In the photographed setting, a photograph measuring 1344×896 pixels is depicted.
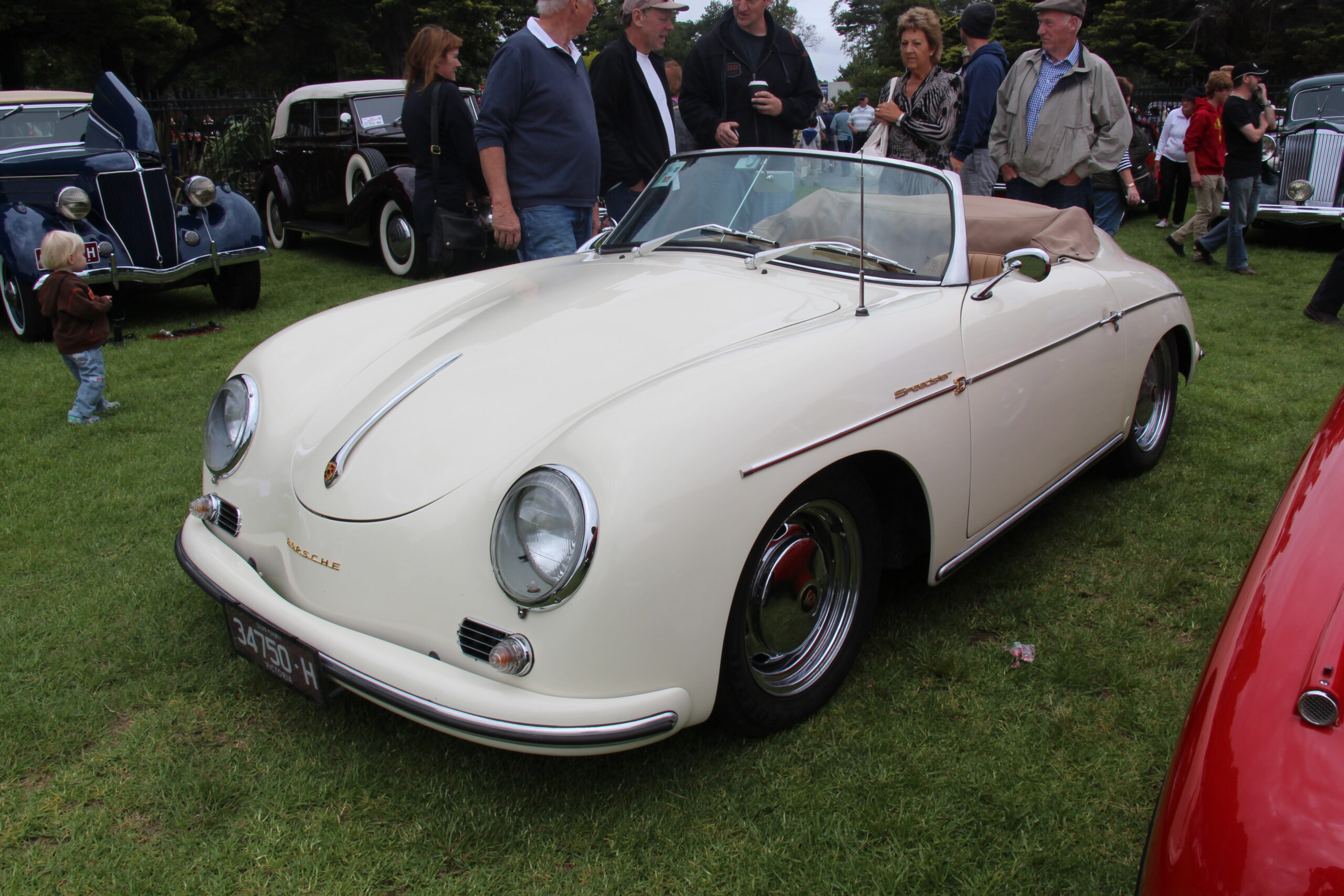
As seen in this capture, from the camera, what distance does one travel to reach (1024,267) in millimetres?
2705

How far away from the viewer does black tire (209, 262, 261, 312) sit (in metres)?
7.38

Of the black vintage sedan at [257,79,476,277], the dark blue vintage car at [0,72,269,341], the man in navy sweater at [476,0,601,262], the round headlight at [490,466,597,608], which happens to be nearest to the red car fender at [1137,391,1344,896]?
the round headlight at [490,466,597,608]

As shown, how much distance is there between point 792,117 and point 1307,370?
130 inches

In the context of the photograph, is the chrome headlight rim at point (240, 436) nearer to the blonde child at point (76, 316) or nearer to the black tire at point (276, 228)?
the blonde child at point (76, 316)

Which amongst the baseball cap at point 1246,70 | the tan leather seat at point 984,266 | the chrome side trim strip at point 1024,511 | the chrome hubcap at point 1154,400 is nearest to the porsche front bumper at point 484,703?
the chrome side trim strip at point 1024,511

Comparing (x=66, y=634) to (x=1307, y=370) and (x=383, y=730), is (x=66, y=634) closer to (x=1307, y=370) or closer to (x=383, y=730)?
(x=383, y=730)

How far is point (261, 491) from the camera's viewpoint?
236cm

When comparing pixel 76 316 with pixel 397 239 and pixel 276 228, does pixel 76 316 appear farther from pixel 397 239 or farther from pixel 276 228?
pixel 276 228

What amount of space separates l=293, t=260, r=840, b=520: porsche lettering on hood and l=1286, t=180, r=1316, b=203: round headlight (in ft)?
30.3

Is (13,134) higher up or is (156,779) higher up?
(13,134)

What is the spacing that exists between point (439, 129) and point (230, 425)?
4049mm

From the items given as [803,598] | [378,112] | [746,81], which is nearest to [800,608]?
[803,598]

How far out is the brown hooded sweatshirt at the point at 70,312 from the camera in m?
4.61

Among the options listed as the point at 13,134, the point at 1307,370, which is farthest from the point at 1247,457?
the point at 13,134
